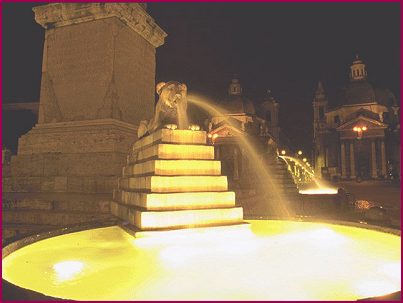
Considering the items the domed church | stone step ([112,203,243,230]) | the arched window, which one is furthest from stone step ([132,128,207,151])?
the arched window

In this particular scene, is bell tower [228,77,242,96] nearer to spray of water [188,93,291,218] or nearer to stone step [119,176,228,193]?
spray of water [188,93,291,218]

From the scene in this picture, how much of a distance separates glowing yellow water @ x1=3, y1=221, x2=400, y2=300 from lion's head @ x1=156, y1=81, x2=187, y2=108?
279 centimetres

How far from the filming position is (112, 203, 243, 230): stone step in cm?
581

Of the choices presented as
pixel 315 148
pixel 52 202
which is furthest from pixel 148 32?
pixel 315 148

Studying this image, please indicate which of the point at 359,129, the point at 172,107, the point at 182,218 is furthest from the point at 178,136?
the point at 359,129

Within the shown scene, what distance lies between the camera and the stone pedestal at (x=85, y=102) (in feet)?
34.6

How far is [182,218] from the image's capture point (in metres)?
6.02

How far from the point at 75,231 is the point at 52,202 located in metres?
3.27

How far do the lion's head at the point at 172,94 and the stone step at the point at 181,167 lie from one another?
1.38 meters

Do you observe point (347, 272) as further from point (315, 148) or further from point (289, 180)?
point (315, 148)

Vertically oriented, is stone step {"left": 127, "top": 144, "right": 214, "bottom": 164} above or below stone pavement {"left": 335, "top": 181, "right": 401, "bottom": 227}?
above

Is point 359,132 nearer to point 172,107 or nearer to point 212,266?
point 172,107

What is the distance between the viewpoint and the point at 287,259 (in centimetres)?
444

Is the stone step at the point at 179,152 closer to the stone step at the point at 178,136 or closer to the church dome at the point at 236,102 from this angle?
the stone step at the point at 178,136
